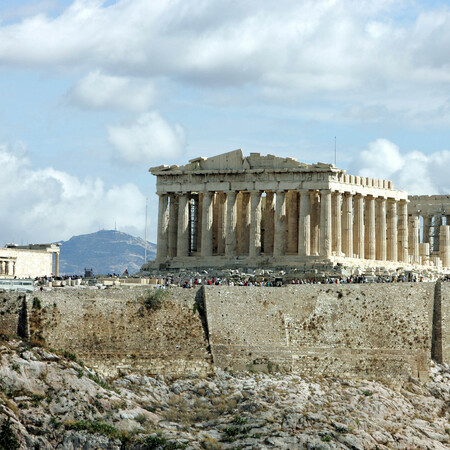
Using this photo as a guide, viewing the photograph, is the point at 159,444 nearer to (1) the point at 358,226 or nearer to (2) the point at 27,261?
(1) the point at 358,226

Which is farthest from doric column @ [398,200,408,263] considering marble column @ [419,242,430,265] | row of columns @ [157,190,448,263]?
marble column @ [419,242,430,265]

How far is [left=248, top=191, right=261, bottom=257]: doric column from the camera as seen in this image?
131125 mm

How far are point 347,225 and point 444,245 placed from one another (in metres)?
22.3

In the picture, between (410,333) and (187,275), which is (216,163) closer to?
(187,275)

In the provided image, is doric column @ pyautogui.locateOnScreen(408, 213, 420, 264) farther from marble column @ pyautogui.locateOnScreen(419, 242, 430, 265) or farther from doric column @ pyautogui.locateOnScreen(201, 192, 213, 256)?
doric column @ pyautogui.locateOnScreen(201, 192, 213, 256)

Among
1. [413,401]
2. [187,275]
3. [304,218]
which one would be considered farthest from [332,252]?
[413,401]

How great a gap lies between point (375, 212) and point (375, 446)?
150 ft

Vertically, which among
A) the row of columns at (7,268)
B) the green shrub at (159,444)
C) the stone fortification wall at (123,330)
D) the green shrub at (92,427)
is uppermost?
the row of columns at (7,268)

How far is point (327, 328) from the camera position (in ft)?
361

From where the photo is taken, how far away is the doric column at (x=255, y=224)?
131m

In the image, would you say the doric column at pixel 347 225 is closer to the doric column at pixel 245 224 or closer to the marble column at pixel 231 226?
the doric column at pixel 245 224

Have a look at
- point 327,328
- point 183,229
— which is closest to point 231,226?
point 183,229

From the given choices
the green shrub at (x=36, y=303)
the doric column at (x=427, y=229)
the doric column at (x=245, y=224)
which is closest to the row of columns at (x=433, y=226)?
the doric column at (x=427, y=229)

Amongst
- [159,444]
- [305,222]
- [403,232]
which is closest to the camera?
[159,444]
